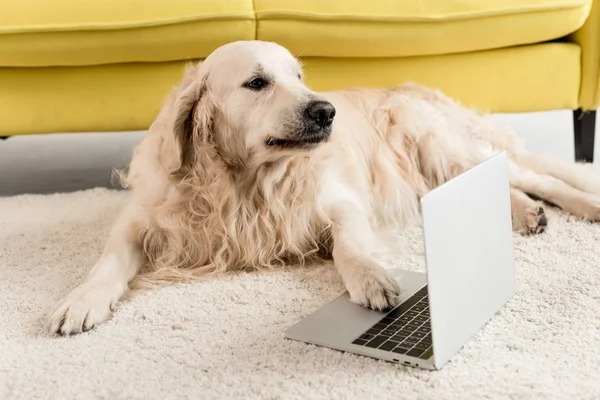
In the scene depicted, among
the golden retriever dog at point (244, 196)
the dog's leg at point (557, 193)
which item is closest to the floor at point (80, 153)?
the dog's leg at point (557, 193)

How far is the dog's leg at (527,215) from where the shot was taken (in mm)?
1938

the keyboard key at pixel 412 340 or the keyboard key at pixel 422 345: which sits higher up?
the keyboard key at pixel 422 345

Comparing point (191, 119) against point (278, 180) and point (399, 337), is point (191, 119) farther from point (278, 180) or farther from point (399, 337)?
point (399, 337)

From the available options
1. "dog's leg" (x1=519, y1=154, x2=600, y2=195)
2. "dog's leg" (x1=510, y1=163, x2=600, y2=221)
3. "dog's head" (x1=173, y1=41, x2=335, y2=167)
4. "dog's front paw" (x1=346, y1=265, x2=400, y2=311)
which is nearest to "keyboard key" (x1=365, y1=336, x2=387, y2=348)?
"dog's front paw" (x1=346, y1=265, x2=400, y2=311)

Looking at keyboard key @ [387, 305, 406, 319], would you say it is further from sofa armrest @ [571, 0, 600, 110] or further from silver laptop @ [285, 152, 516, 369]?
sofa armrest @ [571, 0, 600, 110]

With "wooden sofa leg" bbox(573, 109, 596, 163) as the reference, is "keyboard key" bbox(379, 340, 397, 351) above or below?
above

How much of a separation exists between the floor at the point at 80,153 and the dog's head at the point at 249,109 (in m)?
1.26

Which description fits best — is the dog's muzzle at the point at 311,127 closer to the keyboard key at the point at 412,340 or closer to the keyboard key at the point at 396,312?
the keyboard key at the point at 396,312

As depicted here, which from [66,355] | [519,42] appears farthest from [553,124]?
[66,355]

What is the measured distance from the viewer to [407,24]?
2.45 m

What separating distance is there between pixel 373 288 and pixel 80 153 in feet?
8.19

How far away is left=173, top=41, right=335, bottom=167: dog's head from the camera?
1.65 metres

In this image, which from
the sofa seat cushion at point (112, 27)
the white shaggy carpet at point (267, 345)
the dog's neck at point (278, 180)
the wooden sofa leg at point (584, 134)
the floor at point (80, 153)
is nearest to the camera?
the white shaggy carpet at point (267, 345)

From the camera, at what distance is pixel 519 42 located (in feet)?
8.46
